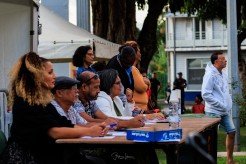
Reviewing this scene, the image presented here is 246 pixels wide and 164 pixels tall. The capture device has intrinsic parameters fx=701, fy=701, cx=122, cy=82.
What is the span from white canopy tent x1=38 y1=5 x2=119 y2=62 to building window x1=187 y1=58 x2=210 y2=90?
44.4 meters

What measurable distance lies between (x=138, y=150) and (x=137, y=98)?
361 centimetres

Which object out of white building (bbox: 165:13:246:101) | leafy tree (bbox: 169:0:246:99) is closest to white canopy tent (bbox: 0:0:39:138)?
leafy tree (bbox: 169:0:246:99)

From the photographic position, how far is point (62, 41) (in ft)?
41.4

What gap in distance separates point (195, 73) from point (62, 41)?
1832 inches

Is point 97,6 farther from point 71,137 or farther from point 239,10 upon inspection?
point 71,137

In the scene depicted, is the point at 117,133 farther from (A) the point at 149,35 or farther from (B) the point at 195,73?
(B) the point at 195,73

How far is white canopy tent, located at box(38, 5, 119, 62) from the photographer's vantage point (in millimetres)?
12500

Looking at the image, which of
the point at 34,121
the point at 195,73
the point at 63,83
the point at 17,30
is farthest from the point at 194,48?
the point at 34,121

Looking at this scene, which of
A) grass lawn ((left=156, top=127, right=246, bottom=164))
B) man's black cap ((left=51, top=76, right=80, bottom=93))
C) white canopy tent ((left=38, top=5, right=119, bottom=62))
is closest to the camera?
man's black cap ((left=51, top=76, right=80, bottom=93))

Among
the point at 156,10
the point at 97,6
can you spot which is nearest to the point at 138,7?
the point at 156,10

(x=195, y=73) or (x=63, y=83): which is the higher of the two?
(x=195, y=73)

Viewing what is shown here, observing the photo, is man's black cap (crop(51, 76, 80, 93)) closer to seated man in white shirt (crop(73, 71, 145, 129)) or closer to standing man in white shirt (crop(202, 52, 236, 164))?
seated man in white shirt (crop(73, 71, 145, 129))

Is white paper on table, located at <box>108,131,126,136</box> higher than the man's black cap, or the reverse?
the man's black cap

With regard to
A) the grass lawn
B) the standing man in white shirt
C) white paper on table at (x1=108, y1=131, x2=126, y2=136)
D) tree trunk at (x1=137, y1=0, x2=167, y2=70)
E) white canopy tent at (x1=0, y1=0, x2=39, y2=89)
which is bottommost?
the grass lawn
